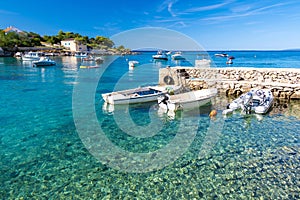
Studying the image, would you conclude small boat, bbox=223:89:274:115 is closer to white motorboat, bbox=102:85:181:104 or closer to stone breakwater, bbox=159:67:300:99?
stone breakwater, bbox=159:67:300:99

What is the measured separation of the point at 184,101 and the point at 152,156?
20.5 feet

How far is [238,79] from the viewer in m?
19.3

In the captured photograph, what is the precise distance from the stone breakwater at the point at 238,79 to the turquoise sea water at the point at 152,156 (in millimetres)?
3935

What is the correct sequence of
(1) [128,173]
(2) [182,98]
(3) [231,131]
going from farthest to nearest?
(2) [182,98]
(3) [231,131]
(1) [128,173]

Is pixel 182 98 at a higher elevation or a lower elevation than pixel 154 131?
higher

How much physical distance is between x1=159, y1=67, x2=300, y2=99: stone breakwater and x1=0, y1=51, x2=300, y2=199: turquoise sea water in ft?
12.9

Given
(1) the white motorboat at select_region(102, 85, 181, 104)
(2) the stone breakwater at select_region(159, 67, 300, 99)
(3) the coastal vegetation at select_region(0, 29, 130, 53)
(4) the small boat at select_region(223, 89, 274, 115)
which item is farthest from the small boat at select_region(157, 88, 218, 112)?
(3) the coastal vegetation at select_region(0, 29, 130, 53)

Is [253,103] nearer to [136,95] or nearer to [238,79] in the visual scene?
[238,79]

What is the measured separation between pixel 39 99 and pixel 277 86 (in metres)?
19.3

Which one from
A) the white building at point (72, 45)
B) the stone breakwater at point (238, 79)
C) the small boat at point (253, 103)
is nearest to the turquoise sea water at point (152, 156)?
the small boat at point (253, 103)

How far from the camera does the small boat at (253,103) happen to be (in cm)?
1250

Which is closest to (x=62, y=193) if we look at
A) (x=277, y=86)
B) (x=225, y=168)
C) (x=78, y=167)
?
(x=78, y=167)

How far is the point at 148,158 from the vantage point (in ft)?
24.6

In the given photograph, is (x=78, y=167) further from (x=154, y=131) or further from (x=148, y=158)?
(x=154, y=131)
